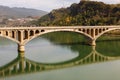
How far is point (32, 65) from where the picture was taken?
4272 cm

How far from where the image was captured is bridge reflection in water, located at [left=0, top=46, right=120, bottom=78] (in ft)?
Answer: 127

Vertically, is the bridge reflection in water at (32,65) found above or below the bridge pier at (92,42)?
below

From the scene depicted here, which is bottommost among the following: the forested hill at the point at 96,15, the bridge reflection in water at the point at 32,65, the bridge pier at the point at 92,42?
the bridge reflection in water at the point at 32,65

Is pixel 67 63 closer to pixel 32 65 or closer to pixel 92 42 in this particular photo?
pixel 32 65

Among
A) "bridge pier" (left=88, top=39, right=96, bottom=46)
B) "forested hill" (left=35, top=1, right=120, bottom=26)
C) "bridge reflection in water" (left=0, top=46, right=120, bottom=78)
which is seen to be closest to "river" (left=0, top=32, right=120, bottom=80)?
"bridge reflection in water" (left=0, top=46, right=120, bottom=78)

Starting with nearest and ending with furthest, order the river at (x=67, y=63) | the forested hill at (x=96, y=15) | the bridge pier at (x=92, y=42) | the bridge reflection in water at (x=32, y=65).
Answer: the river at (x=67, y=63), the bridge reflection in water at (x=32, y=65), the bridge pier at (x=92, y=42), the forested hill at (x=96, y=15)

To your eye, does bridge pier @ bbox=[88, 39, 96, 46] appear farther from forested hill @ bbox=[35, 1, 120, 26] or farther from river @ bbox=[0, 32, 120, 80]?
forested hill @ bbox=[35, 1, 120, 26]

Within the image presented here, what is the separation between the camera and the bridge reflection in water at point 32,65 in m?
38.7

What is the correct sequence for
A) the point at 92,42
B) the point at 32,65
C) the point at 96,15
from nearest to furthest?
the point at 32,65, the point at 92,42, the point at 96,15

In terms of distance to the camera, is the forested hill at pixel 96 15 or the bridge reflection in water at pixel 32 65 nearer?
the bridge reflection in water at pixel 32 65

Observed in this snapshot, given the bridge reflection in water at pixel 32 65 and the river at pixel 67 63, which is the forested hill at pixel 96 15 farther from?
the bridge reflection in water at pixel 32 65

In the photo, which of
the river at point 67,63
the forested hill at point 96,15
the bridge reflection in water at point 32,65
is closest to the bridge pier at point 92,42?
the river at point 67,63

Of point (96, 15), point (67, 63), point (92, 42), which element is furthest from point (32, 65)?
point (96, 15)

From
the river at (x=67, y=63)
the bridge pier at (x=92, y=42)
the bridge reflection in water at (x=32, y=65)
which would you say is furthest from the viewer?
the bridge pier at (x=92, y=42)
